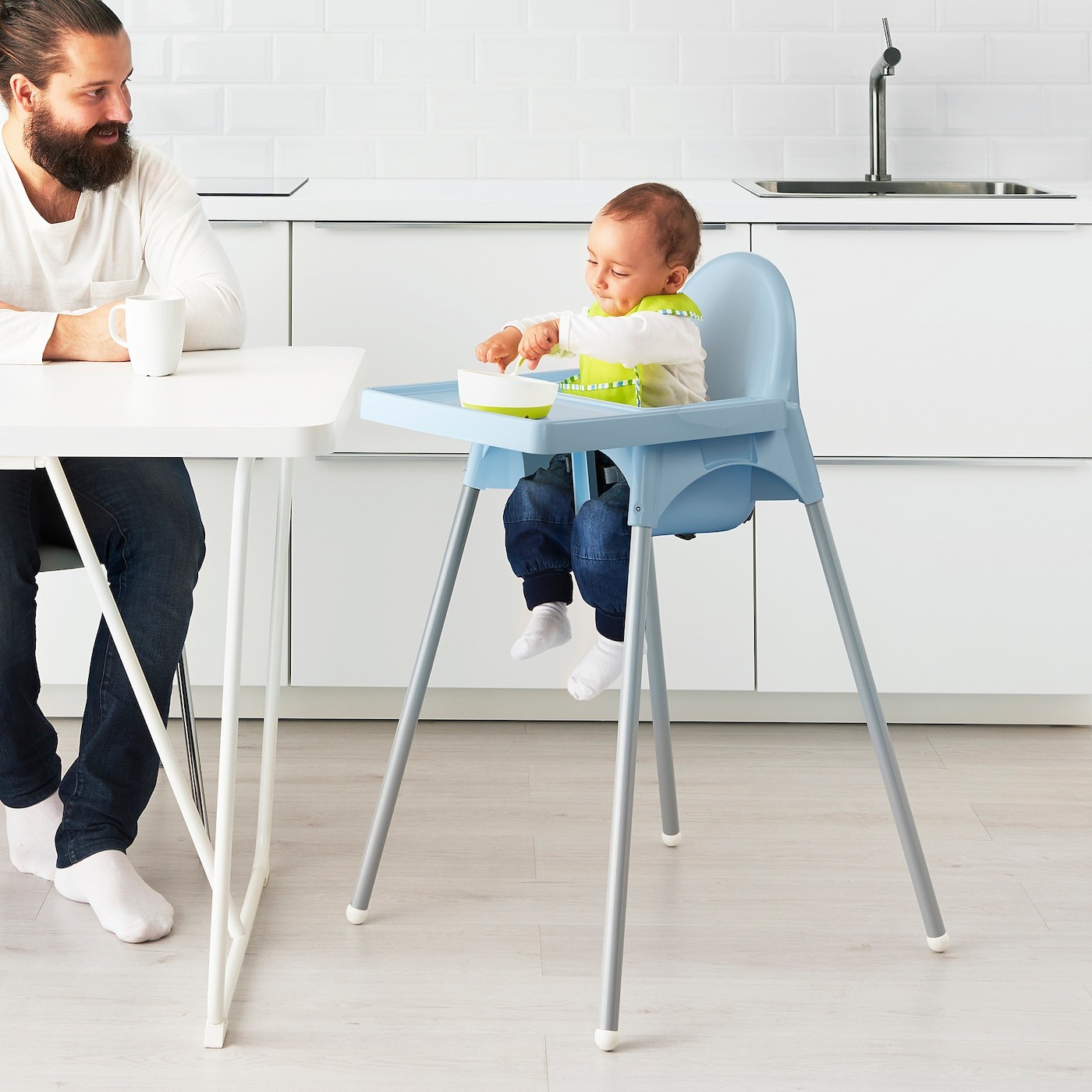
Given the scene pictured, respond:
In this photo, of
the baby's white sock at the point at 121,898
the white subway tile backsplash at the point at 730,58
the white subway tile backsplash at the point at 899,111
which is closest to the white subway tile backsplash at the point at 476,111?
the white subway tile backsplash at the point at 730,58

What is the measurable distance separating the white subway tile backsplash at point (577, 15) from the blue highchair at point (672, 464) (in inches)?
50.7

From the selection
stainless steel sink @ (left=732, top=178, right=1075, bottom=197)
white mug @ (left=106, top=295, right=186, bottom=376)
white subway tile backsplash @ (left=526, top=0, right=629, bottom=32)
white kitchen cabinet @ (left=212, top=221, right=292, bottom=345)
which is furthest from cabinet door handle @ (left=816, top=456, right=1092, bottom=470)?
white mug @ (left=106, top=295, right=186, bottom=376)

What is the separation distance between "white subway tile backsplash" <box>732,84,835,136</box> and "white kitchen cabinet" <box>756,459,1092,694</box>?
3.00ft

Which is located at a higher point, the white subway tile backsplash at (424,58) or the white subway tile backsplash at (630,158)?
the white subway tile backsplash at (424,58)

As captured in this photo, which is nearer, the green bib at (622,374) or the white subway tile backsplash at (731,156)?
the green bib at (622,374)

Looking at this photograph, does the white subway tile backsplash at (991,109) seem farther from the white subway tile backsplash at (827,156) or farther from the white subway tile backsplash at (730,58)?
the white subway tile backsplash at (730,58)

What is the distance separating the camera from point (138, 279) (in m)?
1.98

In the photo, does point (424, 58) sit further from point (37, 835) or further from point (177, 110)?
point (37, 835)

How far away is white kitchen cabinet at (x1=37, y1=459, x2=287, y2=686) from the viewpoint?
7.88ft

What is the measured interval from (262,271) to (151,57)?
0.82 meters

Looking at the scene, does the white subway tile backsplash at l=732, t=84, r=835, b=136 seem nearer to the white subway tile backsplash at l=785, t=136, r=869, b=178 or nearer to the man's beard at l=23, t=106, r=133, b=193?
the white subway tile backsplash at l=785, t=136, r=869, b=178

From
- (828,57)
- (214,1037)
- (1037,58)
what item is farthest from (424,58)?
(214,1037)

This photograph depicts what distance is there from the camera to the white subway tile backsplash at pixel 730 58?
284cm

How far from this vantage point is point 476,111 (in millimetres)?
2879
